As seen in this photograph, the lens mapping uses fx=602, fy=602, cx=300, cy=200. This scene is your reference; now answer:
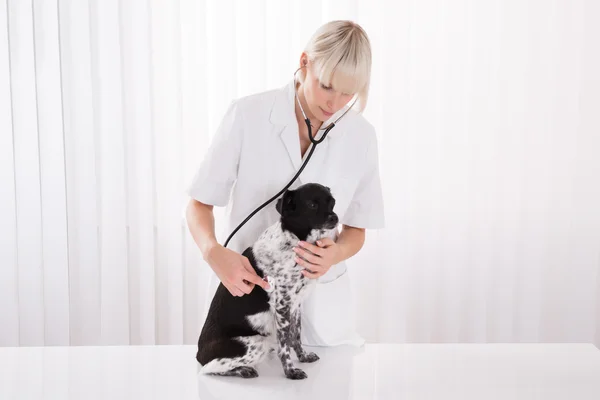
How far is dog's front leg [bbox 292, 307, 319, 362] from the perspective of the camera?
1353 mm

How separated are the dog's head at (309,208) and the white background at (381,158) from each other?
157 cm

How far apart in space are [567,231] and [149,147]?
201cm

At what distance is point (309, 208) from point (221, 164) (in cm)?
31

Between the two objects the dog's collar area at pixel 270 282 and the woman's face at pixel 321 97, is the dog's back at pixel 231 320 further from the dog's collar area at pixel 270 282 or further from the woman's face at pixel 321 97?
the woman's face at pixel 321 97

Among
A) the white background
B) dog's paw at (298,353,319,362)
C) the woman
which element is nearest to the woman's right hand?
the woman

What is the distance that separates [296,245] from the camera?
1.27 m

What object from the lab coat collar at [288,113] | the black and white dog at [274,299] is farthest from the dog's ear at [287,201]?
the lab coat collar at [288,113]

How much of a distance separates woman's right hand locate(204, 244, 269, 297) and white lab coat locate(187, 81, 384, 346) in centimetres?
15

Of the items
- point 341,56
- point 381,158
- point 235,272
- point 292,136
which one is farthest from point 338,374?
point 381,158

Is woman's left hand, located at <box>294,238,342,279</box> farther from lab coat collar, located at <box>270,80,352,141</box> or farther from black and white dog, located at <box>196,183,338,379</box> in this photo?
lab coat collar, located at <box>270,80,352,141</box>

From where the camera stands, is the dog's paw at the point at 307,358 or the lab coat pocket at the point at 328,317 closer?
the dog's paw at the point at 307,358

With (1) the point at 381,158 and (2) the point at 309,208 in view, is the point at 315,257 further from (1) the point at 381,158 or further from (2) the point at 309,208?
(1) the point at 381,158

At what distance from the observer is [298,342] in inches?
55.1

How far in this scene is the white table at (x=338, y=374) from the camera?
4.08 ft
